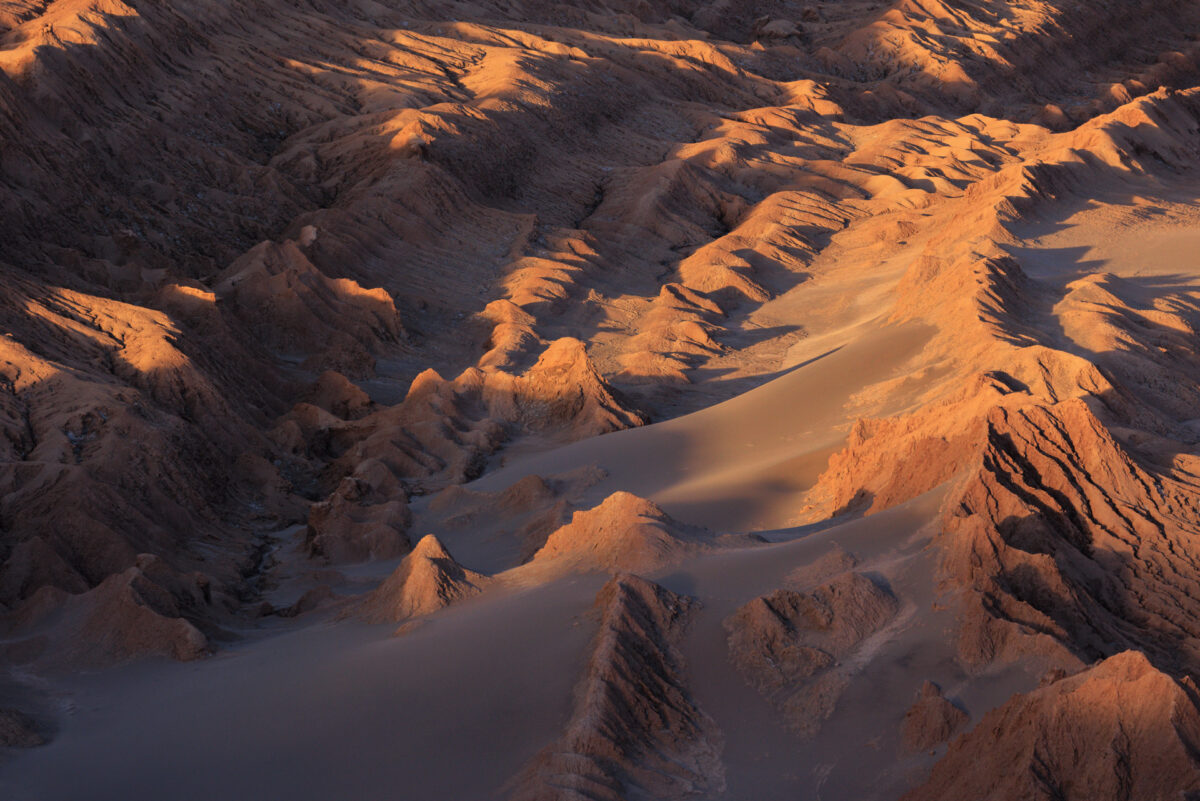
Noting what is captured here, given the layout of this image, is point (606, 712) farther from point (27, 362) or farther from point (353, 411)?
point (353, 411)

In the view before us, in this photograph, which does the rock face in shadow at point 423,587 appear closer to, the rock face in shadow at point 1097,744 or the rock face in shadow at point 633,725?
the rock face in shadow at point 633,725

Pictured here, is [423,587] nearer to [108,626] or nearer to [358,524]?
[108,626]

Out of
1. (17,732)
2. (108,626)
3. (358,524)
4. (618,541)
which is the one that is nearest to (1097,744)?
(618,541)

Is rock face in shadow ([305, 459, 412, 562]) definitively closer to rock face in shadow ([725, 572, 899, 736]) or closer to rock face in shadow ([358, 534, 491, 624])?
rock face in shadow ([358, 534, 491, 624])

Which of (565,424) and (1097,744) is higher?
(1097,744)

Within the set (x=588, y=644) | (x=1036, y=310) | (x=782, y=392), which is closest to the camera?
(x=588, y=644)

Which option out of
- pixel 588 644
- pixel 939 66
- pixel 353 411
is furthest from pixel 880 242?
pixel 588 644

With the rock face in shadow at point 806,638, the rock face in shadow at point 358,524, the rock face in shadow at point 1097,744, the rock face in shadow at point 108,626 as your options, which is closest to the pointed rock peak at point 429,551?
the rock face in shadow at point 108,626
